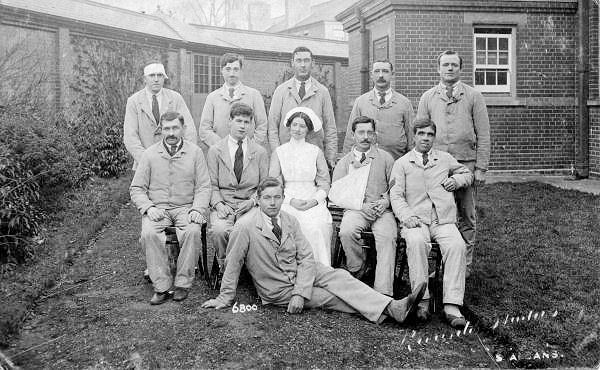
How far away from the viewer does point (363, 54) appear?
14633 mm

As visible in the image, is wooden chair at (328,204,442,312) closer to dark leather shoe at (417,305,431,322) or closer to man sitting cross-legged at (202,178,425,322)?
dark leather shoe at (417,305,431,322)

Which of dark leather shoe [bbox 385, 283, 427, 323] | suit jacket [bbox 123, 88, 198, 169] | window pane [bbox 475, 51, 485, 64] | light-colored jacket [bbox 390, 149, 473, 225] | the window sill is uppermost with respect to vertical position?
window pane [bbox 475, 51, 485, 64]

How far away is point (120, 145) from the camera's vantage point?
11570mm

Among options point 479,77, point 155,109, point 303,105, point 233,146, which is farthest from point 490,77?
point 155,109

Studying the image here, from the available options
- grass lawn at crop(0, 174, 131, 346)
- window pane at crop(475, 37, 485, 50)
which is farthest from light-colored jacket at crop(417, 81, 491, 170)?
window pane at crop(475, 37, 485, 50)

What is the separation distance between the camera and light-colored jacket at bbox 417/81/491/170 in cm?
564

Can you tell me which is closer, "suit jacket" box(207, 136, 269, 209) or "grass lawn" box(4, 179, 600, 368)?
"grass lawn" box(4, 179, 600, 368)

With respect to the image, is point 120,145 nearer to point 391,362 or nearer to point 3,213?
point 3,213

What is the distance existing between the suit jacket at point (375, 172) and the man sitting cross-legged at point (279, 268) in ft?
2.95

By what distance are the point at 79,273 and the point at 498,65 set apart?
9.83 m

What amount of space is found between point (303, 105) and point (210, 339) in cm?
297

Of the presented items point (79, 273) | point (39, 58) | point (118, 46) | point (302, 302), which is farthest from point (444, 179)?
point (118, 46)

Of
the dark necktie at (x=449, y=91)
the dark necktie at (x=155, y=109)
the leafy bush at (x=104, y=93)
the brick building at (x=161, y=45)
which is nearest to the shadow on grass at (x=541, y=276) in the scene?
the dark necktie at (x=449, y=91)

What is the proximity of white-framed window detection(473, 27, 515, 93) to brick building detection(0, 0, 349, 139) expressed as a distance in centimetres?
932
